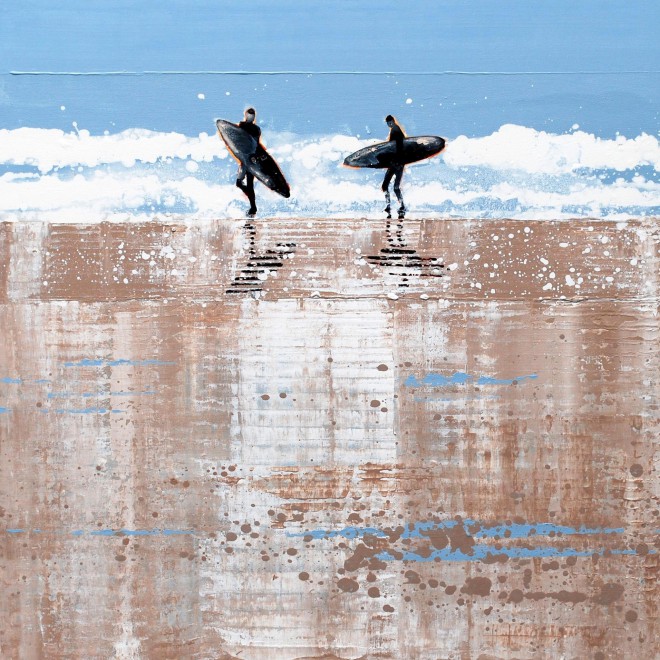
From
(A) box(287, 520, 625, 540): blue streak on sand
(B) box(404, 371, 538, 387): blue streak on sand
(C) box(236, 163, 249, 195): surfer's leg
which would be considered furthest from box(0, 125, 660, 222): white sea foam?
(A) box(287, 520, 625, 540): blue streak on sand

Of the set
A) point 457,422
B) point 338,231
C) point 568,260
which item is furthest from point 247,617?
point 568,260

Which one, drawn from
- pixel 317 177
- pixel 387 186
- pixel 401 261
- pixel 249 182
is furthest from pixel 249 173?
pixel 401 261

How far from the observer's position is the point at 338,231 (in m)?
1.90

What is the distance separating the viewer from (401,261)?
6.23 ft

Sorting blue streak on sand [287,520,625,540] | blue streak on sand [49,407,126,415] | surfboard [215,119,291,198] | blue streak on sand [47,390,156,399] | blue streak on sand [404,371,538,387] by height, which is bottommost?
blue streak on sand [287,520,625,540]

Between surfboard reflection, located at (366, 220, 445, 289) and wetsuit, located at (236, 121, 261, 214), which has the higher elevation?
wetsuit, located at (236, 121, 261, 214)

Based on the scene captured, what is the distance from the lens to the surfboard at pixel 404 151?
1877 millimetres

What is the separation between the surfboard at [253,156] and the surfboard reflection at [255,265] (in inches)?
5.9

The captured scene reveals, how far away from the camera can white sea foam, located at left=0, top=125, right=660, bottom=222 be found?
189 centimetres

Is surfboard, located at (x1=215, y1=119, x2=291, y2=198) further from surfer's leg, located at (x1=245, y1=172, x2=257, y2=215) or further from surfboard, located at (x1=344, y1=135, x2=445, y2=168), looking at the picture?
surfboard, located at (x1=344, y1=135, x2=445, y2=168)

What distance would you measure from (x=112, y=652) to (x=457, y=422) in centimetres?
A: 134

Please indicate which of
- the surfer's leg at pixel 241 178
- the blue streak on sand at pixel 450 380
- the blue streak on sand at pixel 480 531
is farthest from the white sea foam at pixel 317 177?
the blue streak on sand at pixel 480 531

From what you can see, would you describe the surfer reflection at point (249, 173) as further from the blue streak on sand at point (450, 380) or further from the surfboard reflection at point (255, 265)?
the blue streak on sand at point (450, 380)

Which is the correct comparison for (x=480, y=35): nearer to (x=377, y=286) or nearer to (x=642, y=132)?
(x=642, y=132)
